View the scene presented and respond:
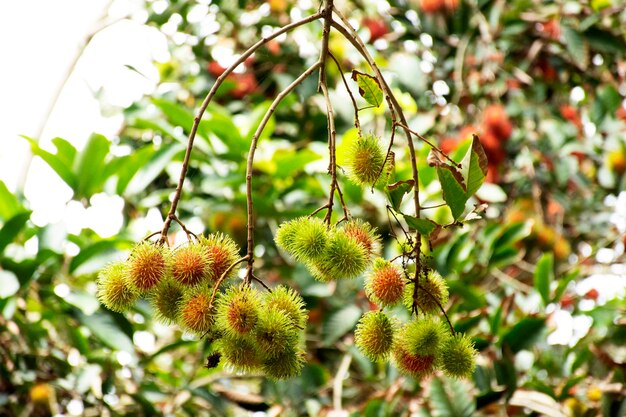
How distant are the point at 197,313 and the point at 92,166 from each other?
44.3 inches

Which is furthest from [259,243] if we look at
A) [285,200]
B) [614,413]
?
[614,413]

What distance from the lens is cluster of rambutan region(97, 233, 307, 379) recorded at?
92cm

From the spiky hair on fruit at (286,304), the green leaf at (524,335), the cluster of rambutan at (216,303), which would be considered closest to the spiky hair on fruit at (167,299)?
the cluster of rambutan at (216,303)

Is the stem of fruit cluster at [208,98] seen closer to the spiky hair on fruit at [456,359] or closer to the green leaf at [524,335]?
the spiky hair on fruit at [456,359]

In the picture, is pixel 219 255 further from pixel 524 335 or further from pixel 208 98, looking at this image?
pixel 524 335

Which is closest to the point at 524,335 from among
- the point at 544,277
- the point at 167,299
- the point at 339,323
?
the point at 544,277

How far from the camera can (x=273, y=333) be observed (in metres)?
0.92

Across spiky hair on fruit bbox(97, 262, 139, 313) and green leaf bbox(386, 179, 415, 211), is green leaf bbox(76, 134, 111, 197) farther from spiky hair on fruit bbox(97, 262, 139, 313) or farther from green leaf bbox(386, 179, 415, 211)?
green leaf bbox(386, 179, 415, 211)

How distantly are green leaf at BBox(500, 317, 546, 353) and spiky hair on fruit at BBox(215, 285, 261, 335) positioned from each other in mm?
848

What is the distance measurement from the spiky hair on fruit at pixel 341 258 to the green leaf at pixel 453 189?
0.13 metres

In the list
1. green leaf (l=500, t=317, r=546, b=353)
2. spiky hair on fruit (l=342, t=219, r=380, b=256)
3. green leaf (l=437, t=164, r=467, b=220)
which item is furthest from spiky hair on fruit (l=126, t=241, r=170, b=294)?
green leaf (l=500, t=317, r=546, b=353)

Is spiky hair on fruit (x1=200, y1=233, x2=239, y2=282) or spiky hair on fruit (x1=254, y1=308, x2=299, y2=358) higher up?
spiky hair on fruit (x1=200, y1=233, x2=239, y2=282)

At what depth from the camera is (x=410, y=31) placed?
8.94ft

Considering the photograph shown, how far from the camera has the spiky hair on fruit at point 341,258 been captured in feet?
3.14
